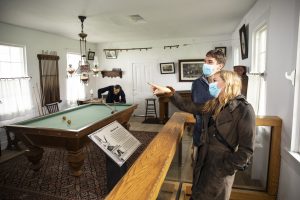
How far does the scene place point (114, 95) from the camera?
5758 millimetres

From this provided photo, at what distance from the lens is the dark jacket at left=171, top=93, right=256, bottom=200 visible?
4.19ft

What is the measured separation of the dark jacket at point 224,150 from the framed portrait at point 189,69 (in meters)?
5.47

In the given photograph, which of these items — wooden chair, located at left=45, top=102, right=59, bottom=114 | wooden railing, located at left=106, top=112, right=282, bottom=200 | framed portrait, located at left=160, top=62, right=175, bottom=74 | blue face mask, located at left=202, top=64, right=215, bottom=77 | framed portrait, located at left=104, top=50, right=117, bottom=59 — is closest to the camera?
wooden railing, located at left=106, top=112, right=282, bottom=200

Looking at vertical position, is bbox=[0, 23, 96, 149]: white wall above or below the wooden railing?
above

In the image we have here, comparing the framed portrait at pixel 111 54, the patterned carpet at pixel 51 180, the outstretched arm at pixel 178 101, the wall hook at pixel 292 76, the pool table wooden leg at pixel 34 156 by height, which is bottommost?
the patterned carpet at pixel 51 180

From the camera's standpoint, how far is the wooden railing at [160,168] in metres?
0.92

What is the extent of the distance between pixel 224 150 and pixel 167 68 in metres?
5.83

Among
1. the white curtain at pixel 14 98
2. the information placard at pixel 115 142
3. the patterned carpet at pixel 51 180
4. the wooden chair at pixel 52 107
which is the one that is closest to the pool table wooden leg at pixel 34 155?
the patterned carpet at pixel 51 180

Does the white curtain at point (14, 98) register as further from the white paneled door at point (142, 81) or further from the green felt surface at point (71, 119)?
the white paneled door at point (142, 81)

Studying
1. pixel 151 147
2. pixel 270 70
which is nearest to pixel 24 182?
pixel 151 147

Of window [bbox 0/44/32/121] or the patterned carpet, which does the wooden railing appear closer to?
the patterned carpet

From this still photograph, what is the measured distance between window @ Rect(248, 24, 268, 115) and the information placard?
1.71 metres

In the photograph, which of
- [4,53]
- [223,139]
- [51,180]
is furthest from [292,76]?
[4,53]

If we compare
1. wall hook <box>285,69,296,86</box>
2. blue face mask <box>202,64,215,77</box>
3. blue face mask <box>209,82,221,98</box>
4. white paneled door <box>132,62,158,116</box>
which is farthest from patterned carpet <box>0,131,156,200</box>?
white paneled door <box>132,62,158,116</box>
